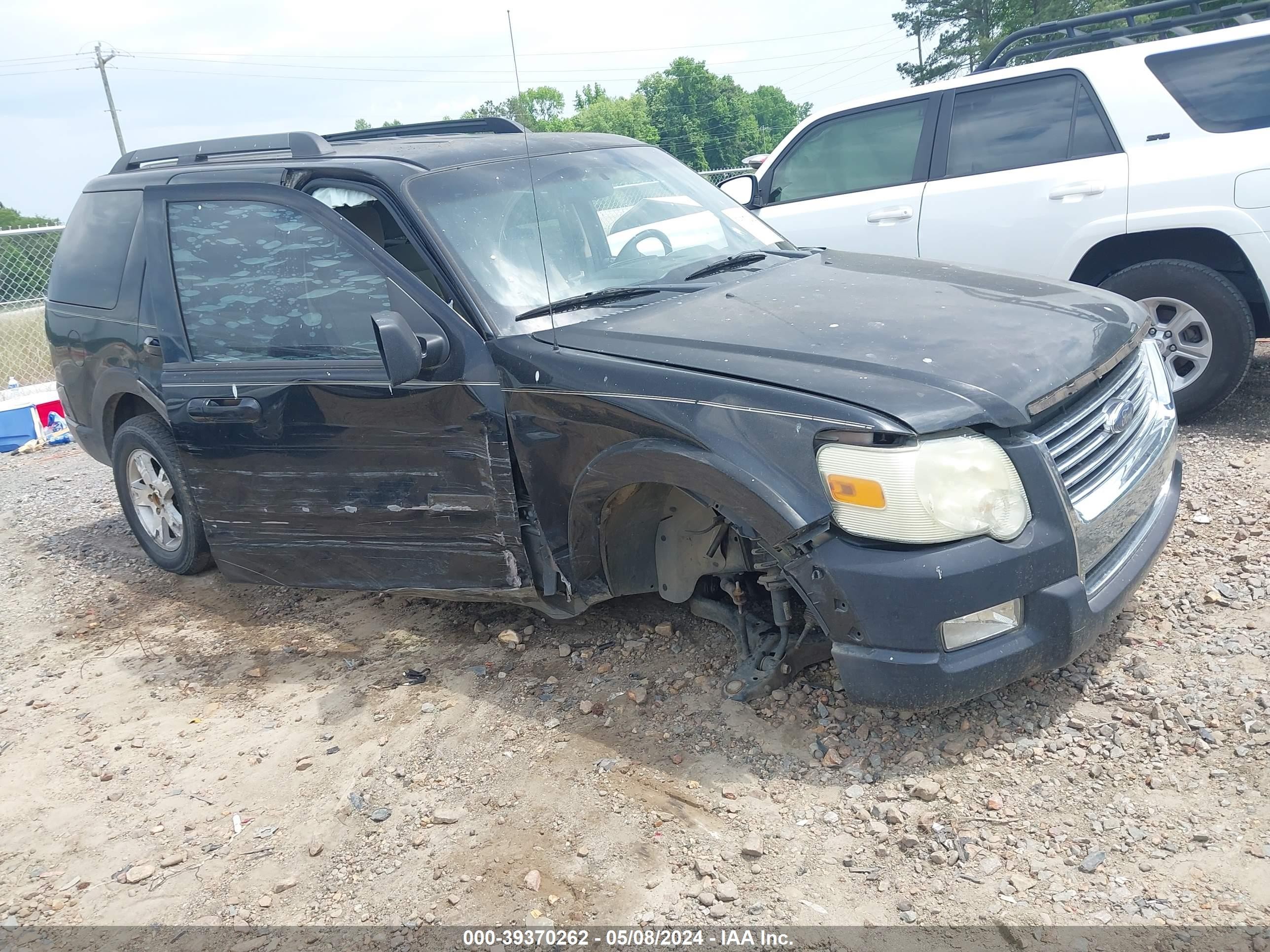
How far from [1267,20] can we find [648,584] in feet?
14.9

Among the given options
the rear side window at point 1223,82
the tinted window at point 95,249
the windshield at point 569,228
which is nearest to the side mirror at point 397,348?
the windshield at point 569,228

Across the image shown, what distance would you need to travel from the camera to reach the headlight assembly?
2609mm

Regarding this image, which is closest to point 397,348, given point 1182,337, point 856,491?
point 856,491

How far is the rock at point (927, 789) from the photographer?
2799mm

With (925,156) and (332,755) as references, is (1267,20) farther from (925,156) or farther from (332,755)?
(332,755)

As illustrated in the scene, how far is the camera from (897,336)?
3027mm

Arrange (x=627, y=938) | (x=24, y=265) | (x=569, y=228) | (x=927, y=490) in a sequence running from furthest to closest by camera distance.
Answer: (x=24, y=265) < (x=569, y=228) < (x=927, y=490) < (x=627, y=938)

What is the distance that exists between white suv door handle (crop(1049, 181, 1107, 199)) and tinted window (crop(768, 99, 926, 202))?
3.11ft

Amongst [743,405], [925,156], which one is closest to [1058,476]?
[743,405]

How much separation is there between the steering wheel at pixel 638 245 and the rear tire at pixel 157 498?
240 cm

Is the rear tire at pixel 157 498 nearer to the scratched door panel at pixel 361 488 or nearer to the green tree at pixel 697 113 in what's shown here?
the scratched door panel at pixel 361 488

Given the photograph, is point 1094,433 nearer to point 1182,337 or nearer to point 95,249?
point 1182,337

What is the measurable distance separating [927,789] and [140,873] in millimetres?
2309

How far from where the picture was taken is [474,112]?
5145 mm
